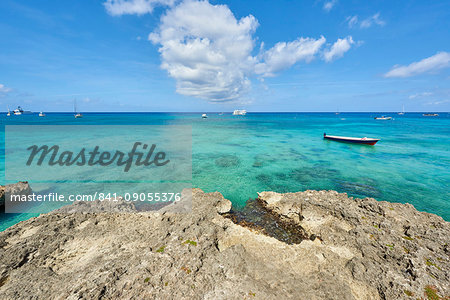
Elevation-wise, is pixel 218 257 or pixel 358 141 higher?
pixel 218 257

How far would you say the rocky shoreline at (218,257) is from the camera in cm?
441

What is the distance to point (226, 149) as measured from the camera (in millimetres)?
27766

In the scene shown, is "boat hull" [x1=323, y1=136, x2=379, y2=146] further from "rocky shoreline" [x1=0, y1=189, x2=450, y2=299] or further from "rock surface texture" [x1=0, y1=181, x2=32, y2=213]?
"rock surface texture" [x1=0, y1=181, x2=32, y2=213]

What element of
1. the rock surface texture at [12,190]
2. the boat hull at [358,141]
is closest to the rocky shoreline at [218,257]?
the rock surface texture at [12,190]

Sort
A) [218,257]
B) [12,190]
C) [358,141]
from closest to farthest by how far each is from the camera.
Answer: [218,257], [12,190], [358,141]

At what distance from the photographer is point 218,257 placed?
17.7 feet

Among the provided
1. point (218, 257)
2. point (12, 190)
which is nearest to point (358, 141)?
point (218, 257)

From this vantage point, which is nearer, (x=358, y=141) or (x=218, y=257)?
Result: (x=218, y=257)

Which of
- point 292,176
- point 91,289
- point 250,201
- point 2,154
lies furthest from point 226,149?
point 2,154

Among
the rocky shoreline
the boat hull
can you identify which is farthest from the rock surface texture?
the boat hull

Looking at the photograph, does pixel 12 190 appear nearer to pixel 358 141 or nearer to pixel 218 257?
pixel 218 257

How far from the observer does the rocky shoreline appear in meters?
4.41

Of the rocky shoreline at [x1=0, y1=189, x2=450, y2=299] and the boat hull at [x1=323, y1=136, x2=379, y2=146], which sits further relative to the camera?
the boat hull at [x1=323, y1=136, x2=379, y2=146]

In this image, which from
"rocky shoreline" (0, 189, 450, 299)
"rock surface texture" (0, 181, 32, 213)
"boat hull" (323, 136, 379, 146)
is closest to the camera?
"rocky shoreline" (0, 189, 450, 299)
